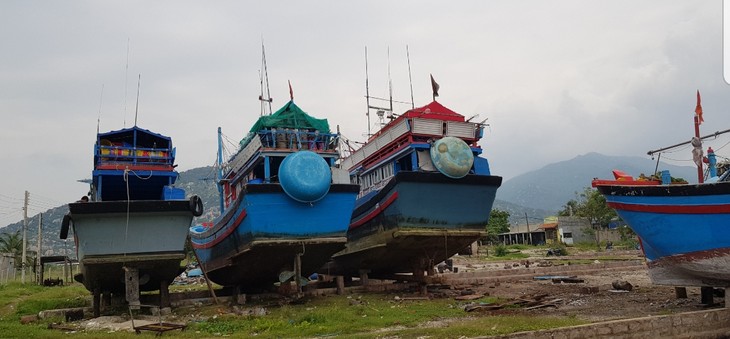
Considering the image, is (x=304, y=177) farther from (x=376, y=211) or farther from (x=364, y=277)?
(x=364, y=277)

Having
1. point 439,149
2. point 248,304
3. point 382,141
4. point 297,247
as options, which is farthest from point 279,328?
point 382,141

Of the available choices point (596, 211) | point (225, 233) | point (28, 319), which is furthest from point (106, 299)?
point (596, 211)

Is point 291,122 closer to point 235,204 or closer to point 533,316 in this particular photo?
point 235,204

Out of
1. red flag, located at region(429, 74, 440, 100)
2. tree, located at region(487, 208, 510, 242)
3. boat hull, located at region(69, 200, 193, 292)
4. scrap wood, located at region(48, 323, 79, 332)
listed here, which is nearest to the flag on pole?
red flag, located at region(429, 74, 440, 100)

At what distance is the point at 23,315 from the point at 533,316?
12761 millimetres

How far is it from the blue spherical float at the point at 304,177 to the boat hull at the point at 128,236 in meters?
2.54

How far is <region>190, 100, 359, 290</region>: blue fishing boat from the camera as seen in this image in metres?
13.8

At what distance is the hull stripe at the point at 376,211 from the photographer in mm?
16031

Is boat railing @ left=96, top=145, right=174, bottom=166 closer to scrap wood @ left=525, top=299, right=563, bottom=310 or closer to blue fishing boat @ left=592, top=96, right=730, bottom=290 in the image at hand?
scrap wood @ left=525, top=299, right=563, bottom=310

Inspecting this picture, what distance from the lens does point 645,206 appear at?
11836 mm

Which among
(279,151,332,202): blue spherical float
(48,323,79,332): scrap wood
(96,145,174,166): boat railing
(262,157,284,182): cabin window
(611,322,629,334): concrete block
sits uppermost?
(96,145,174,166): boat railing

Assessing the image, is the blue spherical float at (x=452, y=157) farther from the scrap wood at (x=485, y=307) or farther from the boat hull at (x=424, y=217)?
the scrap wood at (x=485, y=307)

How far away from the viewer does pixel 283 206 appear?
14.0 meters

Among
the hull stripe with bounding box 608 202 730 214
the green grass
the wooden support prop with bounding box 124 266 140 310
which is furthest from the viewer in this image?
the wooden support prop with bounding box 124 266 140 310
